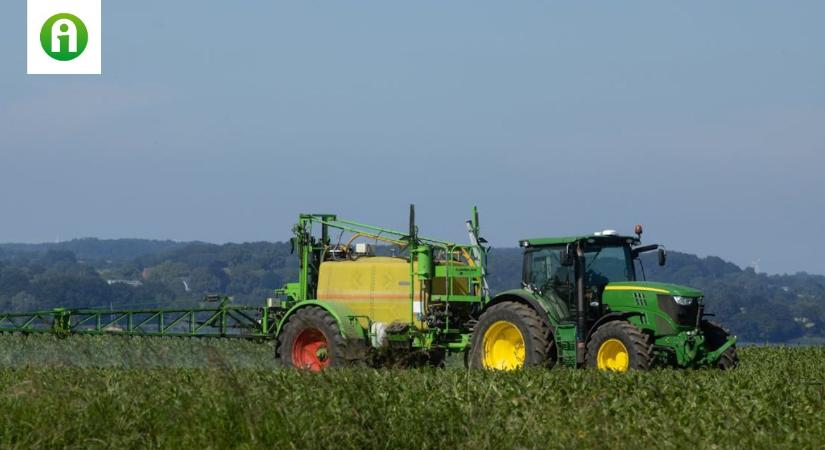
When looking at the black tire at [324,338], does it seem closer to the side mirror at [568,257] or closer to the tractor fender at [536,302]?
the tractor fender at [536,302]

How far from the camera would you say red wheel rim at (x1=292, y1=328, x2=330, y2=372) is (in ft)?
62.0

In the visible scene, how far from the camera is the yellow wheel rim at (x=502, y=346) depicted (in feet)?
55.9

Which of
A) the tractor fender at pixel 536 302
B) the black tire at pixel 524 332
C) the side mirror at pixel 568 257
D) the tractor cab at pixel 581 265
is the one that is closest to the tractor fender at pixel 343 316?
the black tire at pixel 524 332

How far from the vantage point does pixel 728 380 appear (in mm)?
13469

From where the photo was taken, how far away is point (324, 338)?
741 inches

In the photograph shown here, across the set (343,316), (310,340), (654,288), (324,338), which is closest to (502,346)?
(654,288)

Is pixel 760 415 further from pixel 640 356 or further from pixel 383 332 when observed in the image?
pixel 383 332

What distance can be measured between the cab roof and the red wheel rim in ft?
12.2

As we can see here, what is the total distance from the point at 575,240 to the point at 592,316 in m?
1.12

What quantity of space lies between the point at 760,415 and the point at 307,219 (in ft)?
34.9

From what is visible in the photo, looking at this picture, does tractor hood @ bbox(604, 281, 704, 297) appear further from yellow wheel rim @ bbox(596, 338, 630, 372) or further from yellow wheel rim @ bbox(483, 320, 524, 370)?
yellow wheel rim @ bbox(483, 320, 524, 370)

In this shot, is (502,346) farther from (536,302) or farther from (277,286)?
(277,286)


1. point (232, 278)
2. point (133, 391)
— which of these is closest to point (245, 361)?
point (133, 391)

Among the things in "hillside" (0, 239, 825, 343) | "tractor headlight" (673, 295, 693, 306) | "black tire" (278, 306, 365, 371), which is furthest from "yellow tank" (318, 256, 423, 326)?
"hillside" (0, 239, 825, 343)
